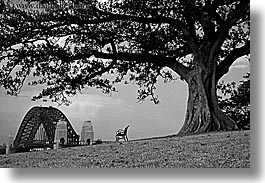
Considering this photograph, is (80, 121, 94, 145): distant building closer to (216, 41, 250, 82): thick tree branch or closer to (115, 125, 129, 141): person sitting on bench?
(115, 125, 129, 141): person sitting on bench

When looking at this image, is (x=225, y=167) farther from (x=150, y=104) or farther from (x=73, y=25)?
(x=73, y=25)

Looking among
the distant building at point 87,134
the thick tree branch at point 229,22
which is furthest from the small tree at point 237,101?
the distant building at point 87,134

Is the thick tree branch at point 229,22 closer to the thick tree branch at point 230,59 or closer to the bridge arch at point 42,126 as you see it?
the thick tree branch at point 230,59

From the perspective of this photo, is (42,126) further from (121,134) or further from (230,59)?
(230,59)

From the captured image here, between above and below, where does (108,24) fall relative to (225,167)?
above

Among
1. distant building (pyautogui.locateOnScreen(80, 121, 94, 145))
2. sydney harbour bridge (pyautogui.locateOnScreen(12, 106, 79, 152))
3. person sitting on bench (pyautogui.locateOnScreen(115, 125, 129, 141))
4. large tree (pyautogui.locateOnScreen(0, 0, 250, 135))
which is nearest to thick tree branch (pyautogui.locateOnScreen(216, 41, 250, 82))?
large tree (pyautogui.locateOnScreen(0, 0, 250, 135))

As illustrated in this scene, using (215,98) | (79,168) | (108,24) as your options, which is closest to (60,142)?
(79,168)

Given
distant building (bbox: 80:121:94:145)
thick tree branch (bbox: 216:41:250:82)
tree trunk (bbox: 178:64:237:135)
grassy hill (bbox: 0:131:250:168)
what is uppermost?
thick tree branch (bbox: 216:41:250:82)
